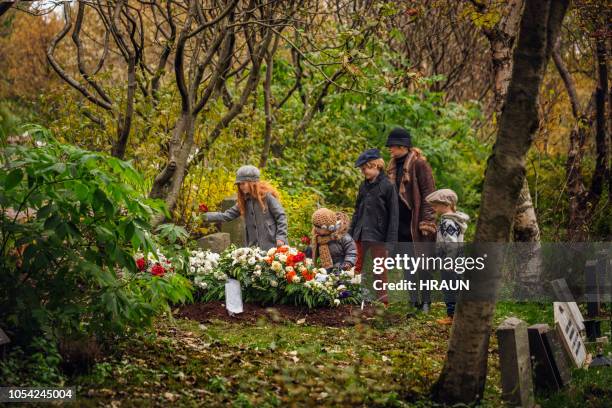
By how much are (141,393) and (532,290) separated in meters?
6.04

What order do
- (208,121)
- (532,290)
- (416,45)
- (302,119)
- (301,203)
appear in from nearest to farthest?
1. (532,290)
2. (208,121)
3. (301,203)
4. (302,119)
5. (416,45)

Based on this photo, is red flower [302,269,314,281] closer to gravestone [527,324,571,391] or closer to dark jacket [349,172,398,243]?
dark jacket [349,172,398,243]

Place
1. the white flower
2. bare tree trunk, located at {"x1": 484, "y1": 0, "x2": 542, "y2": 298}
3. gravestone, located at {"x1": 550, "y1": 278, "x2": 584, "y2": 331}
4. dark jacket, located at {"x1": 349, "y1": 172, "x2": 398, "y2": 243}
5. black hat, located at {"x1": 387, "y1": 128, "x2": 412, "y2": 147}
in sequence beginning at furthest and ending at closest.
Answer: bare tree trunk, located at {"x1": 484, "y1": 0, "x2": 542, "y2": 298}
black hat, located at {"x1": 387, "y1": 128, "x2": 412, "y2": 147}
dark jacket, located at {"x1": 349, "y1": 172, "x2": 398, "y2": 243}
the white flower
gravestone, located at {"x1": 550, "y1": 278, "x2": 584, "y2": 331}

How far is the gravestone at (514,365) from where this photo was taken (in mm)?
5703

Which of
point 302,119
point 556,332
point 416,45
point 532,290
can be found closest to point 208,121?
point 302,119

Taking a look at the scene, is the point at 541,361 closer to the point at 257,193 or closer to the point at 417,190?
the point at 417,190

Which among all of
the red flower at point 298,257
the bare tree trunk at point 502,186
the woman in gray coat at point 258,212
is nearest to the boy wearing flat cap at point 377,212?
the red flower at point 298,257

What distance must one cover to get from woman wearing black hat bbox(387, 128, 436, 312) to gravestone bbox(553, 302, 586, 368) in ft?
7.61

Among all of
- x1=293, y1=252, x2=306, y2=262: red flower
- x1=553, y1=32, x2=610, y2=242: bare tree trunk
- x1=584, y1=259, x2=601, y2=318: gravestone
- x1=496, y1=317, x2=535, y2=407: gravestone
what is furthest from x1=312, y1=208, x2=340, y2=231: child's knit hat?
x1=496, y1=317, x2=535, y2=407: gravestone

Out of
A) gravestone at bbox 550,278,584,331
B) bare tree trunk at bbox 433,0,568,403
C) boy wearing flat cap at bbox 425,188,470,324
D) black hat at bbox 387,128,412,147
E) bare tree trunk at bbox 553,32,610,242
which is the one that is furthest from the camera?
bare tree trunk at bbox 553,32,610,242

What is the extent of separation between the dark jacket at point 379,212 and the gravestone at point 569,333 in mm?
2369

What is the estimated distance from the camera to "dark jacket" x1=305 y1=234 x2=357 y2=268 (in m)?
9.55

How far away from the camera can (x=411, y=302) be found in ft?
31.9

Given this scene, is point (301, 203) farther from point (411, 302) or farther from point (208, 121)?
point (411, 302)
